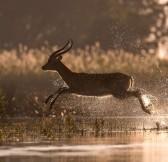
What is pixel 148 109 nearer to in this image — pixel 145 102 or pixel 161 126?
pixel 145 102

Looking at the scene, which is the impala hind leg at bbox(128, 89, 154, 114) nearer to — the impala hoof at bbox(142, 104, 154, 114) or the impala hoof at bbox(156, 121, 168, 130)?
the impala hoof at bbox(142, 104, 154, 114)

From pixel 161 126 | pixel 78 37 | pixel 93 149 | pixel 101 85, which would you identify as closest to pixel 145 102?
pixel 101 85

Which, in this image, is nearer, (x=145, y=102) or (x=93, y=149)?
(x=93, y=149)

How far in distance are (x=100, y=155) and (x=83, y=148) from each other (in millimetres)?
1865

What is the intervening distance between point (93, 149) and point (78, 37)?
47.8 meters

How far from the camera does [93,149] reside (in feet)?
87.0

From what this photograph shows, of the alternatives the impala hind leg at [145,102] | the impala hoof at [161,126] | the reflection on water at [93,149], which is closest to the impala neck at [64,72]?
the impala hind leg at [145,102]

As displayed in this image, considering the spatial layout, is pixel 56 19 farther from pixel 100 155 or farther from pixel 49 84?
pixel 100 155

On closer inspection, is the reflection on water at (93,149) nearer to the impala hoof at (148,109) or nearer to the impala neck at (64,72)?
the impala hoof at (148,109)

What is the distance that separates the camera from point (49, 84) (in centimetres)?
5434

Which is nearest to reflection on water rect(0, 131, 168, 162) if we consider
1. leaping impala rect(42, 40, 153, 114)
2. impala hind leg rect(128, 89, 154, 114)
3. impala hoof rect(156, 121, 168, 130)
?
impala hind leg rect(128, 89, 154, 114)

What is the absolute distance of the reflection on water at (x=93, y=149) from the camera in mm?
24386

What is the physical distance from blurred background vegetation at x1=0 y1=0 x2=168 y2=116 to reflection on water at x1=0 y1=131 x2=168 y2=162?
17715 mm

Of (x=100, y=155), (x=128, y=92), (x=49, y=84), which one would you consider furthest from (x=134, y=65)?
(x=100, y=155)
